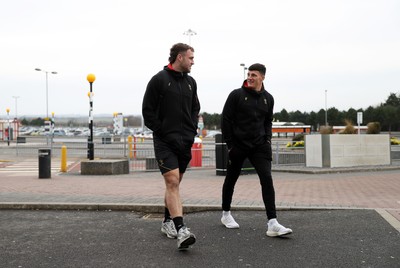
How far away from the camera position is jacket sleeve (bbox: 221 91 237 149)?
4969 millimetres

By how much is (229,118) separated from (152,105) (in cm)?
96

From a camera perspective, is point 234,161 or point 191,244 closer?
point 191,244

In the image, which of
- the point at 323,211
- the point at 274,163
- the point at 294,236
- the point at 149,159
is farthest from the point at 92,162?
the point at 294,236

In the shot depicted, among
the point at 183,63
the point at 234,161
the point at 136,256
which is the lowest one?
the point at 136,256

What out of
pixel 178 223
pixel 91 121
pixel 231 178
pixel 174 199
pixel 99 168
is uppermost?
pixel 91 121

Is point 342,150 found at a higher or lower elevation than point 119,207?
higher

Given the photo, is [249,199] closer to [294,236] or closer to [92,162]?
[294,236]

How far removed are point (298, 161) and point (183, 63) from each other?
12.0 meters

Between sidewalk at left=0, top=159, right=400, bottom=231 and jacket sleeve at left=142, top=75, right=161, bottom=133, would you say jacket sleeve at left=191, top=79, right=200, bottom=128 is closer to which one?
jacket sleeve at left=142, top=75, right=161, bottom=133

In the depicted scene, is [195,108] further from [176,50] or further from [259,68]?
[259,68]

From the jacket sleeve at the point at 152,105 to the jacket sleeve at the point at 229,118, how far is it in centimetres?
85

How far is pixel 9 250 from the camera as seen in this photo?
4168mm

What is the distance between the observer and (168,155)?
4.31m

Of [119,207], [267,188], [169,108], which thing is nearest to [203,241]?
[267,188]
